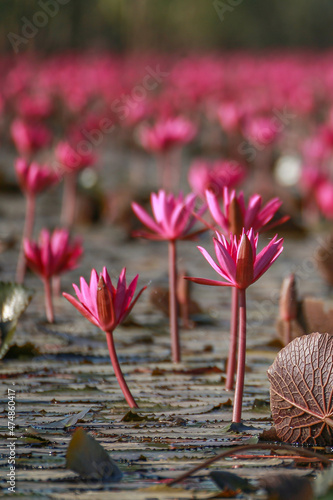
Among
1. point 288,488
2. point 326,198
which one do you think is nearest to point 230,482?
point 288,488

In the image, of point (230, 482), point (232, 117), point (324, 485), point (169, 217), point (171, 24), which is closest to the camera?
point (324, 485)

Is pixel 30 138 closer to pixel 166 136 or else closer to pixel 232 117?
pixel 166 136

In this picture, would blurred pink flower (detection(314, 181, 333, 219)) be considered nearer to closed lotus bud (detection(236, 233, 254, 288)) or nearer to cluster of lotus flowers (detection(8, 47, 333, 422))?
cluster of lotus flowers (detection(8, 47, 333, 422))

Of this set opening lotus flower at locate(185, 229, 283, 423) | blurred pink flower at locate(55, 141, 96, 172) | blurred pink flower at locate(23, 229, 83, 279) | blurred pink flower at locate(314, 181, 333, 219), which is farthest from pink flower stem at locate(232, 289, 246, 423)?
blurred pink flower at locate(314, 181, 333, 219)

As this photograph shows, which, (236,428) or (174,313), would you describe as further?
(174,313)

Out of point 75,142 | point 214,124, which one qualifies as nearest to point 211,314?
point 75,142

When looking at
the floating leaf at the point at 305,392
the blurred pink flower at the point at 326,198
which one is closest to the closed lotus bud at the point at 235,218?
the floating leaf at the point at 305,392
